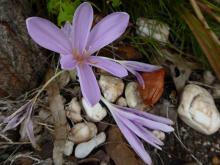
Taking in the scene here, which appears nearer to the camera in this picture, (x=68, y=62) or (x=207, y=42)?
(x=68, y=62)

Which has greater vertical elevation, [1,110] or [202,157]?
[1,110]

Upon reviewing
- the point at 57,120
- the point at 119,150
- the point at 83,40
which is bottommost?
the point at 119,150

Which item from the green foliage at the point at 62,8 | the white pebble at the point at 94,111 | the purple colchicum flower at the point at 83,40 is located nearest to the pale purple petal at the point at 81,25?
the purple colchicum flower at the point at 83,40

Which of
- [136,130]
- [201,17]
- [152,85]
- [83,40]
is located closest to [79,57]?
[83,40]

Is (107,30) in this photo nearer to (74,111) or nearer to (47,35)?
(47,35)

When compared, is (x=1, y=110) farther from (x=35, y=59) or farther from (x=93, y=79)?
(x=93, y=79)

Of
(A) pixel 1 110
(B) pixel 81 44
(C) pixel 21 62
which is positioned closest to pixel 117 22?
(B) pixel 81 44

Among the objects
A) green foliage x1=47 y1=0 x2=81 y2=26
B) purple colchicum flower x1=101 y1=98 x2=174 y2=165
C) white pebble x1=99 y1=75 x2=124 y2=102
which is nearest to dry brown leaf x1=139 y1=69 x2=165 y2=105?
white pebble x1=99 y1=75 x2=124 y2=102
